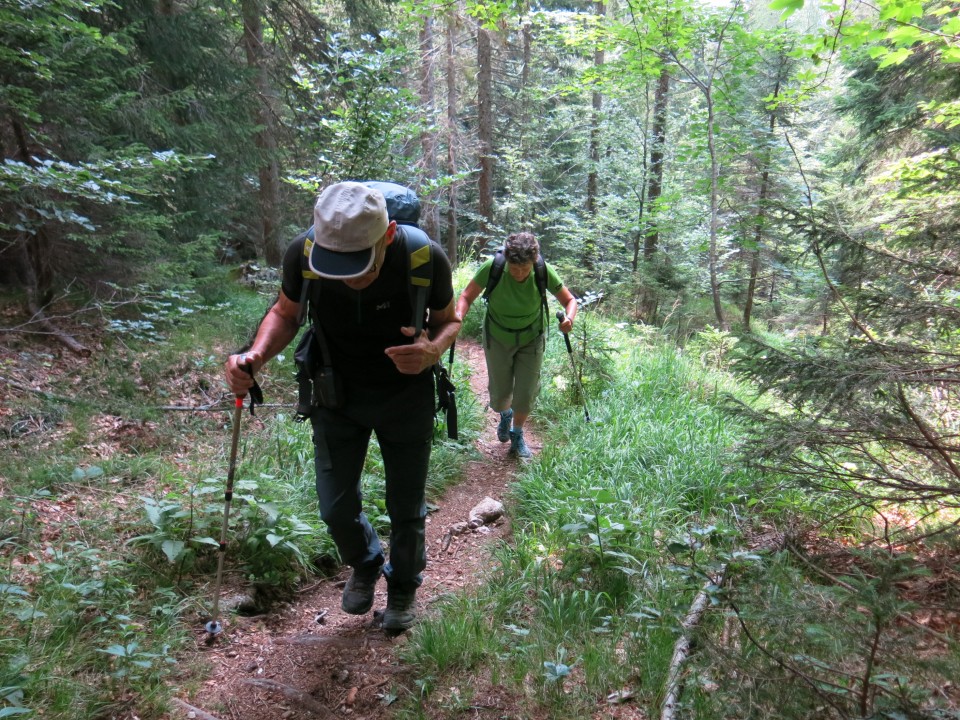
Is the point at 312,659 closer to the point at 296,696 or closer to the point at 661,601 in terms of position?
the point at 296,696

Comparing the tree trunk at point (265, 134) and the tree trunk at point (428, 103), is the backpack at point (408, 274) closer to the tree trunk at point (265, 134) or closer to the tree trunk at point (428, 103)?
the tree trunk at point (265, 134)

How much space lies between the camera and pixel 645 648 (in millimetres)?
2867

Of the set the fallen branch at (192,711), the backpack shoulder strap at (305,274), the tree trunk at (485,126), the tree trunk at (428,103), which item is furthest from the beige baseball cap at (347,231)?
the tree trunk at (485,126)

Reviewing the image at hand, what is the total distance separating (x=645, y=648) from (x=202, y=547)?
8.98 ft

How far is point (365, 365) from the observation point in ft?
10.3

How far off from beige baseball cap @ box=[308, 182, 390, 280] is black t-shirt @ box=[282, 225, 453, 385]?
9.3 inches

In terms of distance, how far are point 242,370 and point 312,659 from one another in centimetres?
165

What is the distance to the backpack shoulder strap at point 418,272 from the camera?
3.00 meters

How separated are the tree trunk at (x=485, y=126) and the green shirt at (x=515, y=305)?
33.8 ft

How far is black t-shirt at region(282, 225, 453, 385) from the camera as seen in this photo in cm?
300

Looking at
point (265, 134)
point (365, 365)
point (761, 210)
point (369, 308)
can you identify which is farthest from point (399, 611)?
point (761, 210)

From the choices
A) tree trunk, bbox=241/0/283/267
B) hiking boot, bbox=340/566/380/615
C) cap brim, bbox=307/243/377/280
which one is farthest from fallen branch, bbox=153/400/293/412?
tree trunk, bbox=241/0/283/267

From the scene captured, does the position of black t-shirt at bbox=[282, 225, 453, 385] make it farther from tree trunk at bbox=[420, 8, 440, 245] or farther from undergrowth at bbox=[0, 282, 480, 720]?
tree trunk at bbox=[420, 8, 440, 245]

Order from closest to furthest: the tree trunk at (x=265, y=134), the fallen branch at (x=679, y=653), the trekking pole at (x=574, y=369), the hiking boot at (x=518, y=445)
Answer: the fallen branch at (x=679, y=653), the trekking pole at (x=574, y=369), the hiking boot at (x=518, y=445), the tree trunk at (x=265, y=134)
